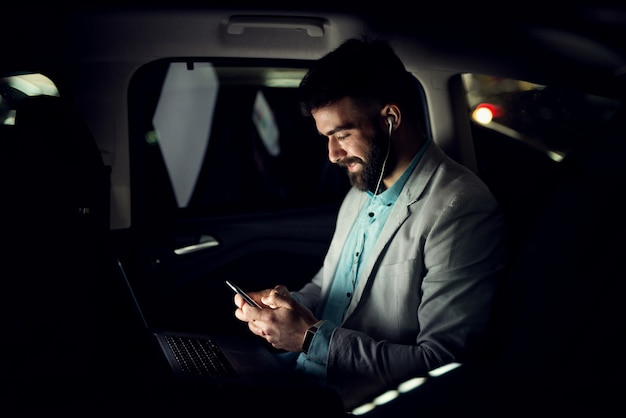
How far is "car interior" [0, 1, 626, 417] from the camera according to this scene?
3.34 ft

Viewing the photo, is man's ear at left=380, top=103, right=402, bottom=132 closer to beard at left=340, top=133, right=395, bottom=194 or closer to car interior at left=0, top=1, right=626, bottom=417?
beard at left=340, top=133, right=395, bottom=194

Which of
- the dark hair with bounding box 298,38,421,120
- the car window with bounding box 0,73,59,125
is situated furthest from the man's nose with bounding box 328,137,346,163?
the car window with bounding box 0,73,59,125

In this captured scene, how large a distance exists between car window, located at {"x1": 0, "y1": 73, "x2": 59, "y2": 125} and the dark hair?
2.98 feet

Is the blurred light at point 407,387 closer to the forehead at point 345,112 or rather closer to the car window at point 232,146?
the forehead at point 345,112

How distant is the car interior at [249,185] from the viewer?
102 centimetres

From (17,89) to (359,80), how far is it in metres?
1.17

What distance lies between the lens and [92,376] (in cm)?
101

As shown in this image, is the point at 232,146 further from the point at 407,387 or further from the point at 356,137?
the point at 407,387

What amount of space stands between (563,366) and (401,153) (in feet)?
2.57

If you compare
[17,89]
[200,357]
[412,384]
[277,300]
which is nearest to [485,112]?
[277,300]

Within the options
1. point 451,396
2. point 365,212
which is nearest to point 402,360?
point 451,396

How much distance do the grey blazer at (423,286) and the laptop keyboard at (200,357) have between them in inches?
11.3

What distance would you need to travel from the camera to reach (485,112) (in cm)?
207

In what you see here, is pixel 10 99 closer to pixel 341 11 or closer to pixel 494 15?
pixel 341 11
